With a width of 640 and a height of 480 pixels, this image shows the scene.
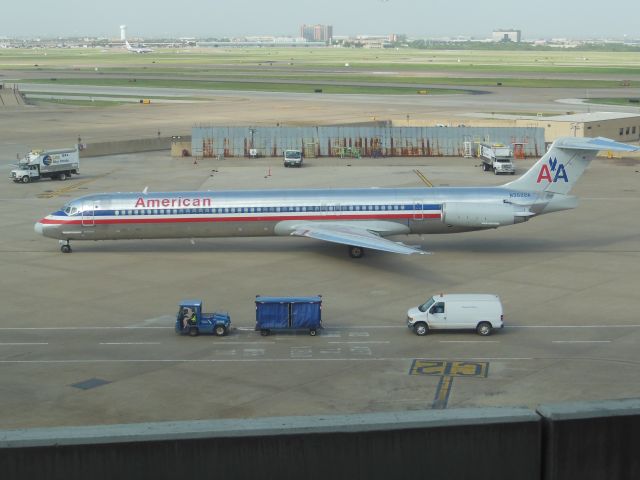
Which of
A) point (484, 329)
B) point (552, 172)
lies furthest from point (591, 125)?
point (484, 329)

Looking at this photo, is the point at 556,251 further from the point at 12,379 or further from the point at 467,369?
the point at 12,379

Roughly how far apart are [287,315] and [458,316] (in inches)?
250

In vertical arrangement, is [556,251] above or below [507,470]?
below

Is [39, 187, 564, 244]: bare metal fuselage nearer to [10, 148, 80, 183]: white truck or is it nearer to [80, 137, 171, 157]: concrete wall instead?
[10, 148, 80, 183]: white truck

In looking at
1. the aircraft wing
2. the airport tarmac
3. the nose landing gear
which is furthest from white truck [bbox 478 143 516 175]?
the nose landing gear

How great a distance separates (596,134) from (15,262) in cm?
6604

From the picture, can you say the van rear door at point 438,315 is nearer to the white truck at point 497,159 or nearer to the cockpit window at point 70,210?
the cockpit window at point 70,210

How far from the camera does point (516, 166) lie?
83.3 meters

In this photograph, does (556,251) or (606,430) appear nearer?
(606,430)

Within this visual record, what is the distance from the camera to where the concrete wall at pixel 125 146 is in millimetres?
90812

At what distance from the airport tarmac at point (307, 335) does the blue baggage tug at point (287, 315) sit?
0.48 m

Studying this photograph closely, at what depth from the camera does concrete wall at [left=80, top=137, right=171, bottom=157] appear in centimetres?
9081

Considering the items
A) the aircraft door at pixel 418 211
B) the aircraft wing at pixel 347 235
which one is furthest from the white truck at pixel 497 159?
the aircraft wing at pixel 347 235

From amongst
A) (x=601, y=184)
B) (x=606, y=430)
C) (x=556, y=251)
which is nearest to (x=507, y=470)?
(x=606, y=430)
